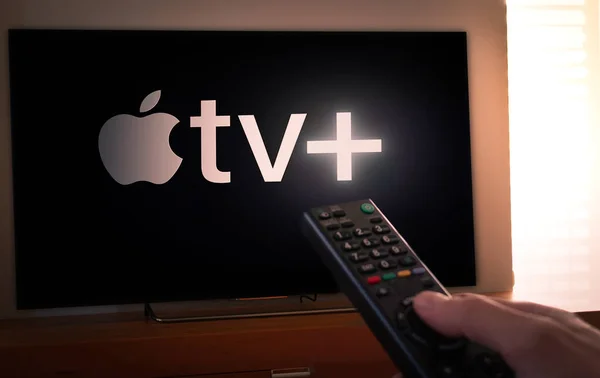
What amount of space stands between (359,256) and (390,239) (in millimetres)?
79

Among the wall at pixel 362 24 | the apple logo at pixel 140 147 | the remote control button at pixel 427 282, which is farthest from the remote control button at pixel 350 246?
the wall at pixel 362 24

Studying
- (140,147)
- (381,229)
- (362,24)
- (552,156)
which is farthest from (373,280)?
(552,156)

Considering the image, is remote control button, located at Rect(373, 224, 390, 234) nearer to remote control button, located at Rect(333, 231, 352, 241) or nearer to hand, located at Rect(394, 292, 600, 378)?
remote control button, located at Rect(333, 231, 352, 241)

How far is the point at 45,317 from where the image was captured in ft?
4.73

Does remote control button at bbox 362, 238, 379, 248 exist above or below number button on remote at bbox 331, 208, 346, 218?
below

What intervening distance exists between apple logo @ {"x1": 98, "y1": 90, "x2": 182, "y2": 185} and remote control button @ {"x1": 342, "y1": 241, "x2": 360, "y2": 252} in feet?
2.72

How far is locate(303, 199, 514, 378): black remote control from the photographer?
552mm

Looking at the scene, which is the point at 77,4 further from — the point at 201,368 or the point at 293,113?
the point at 201,368

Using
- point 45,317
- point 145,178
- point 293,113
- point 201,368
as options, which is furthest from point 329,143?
point 45,317

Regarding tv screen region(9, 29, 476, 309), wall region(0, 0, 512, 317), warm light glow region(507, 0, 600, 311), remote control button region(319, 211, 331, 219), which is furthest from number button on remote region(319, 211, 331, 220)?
warm light glow region(507, 0, 600, 311)

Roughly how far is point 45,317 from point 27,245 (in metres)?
0.23

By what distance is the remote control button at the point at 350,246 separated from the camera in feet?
2.31

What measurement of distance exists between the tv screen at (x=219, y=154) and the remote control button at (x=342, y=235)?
0.72m

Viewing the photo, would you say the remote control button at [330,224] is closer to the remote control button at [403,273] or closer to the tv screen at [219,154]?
the remote control button at [403,273]
